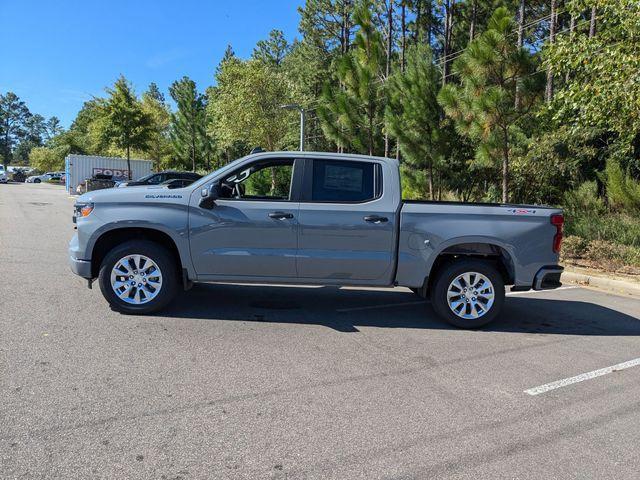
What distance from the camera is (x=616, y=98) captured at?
834 cm

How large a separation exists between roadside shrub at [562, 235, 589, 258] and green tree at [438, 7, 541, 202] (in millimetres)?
2151

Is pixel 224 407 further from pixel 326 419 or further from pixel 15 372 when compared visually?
pixel 15 372

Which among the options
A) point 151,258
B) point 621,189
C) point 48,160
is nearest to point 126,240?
point 151,258

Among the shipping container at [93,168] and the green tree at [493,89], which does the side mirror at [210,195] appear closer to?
the green tree at [493,89]

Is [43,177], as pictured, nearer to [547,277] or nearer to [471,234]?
[471,234]

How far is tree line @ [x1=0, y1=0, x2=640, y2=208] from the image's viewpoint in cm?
918

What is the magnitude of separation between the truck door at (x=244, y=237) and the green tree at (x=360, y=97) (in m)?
13.0

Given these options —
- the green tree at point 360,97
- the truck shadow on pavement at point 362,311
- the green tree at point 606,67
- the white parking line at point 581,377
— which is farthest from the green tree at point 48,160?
the white parking line at point 581,377

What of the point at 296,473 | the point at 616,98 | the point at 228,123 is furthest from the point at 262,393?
the point at 228,123

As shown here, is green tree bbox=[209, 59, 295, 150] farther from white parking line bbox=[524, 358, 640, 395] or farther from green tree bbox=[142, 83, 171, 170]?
white parking line bbox=[524, 358, 640, 395]

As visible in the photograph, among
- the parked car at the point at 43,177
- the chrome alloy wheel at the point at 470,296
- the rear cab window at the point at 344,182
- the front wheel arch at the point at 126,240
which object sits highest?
the parked car at the point at 43,177

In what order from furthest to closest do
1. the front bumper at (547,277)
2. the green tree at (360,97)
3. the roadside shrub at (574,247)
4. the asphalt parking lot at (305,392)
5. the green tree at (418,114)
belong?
the green tree at (360,97)
the green tree at (418,114)
the roadside shrub at (574,247)
the front bumper at (547,277)
the asphalt parking lot at (305,392)

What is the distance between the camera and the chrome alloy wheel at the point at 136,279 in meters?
5.71

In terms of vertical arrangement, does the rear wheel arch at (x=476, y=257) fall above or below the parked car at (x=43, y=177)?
below
